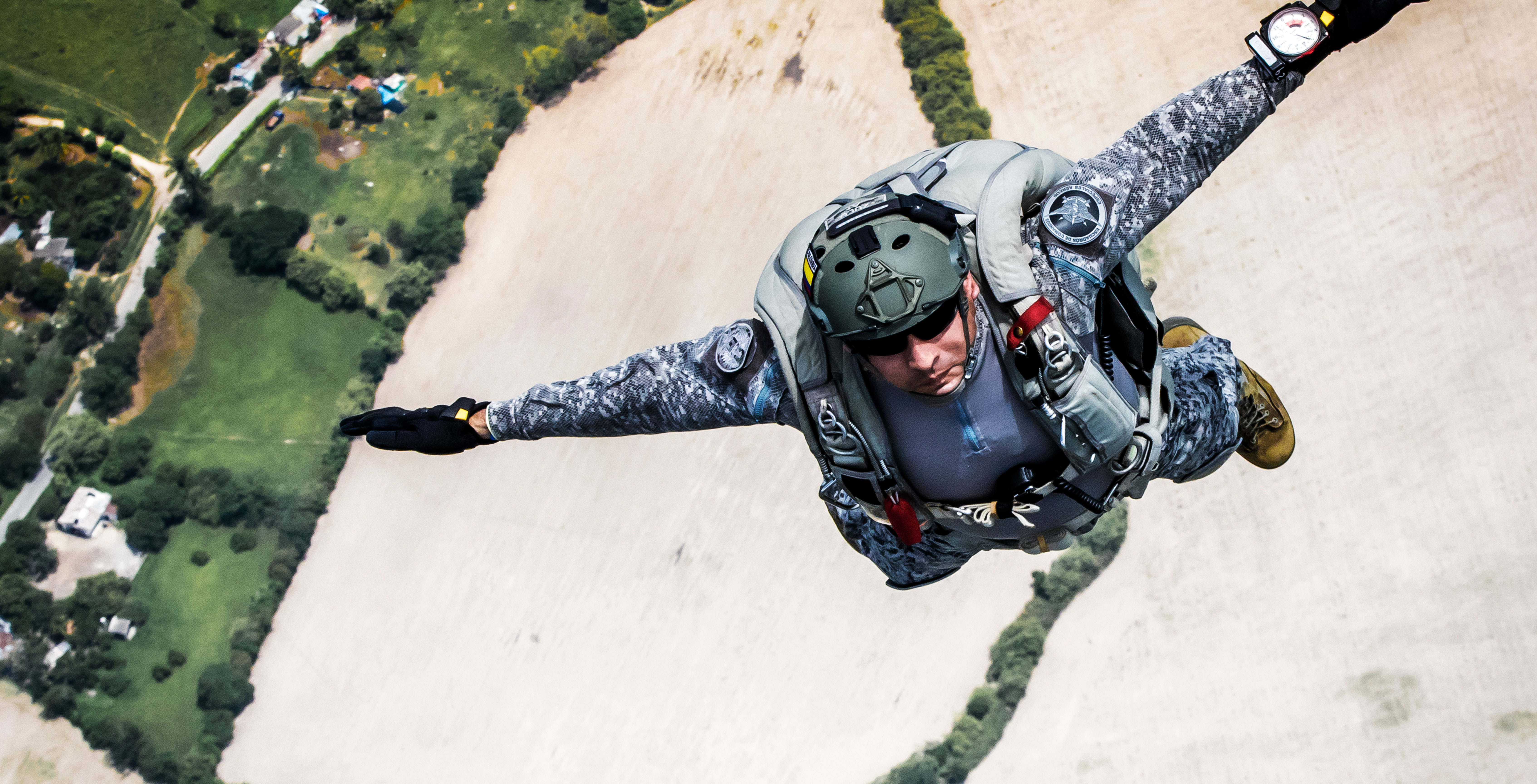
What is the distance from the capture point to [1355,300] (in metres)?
35.7

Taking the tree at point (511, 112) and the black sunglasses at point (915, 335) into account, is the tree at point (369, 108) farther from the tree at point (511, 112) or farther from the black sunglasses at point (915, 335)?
the black sunglasses at point (915, 335)

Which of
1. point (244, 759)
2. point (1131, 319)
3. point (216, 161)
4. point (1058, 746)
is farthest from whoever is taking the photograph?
point (216, 161)

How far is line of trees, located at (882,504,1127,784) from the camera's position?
33844 millimetres

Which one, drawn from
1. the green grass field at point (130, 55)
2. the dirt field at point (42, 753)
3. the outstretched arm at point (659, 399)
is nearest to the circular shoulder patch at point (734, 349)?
the outstretched arm at point (659, 399)

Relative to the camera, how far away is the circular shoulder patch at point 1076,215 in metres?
10.8

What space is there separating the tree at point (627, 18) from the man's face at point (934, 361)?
34447mm

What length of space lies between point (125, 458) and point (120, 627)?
5.93 metres

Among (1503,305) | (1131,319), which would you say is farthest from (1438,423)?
(1131,319)

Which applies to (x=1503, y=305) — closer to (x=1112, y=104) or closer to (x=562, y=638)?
(x=1112, y=104)

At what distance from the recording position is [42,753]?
130 feet

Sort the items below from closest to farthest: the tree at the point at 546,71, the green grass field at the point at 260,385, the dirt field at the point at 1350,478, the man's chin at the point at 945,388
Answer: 1. the man's chin at the point at 945,388
2. the dirt field at the point at 1350,478
3. the green grass field at the point at 260,385
4. the tree at the point at 546,71

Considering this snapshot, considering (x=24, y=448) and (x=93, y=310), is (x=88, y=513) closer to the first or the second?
(x=24, y=448)

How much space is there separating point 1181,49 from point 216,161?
35.6 m

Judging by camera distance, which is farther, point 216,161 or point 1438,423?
point 216,161
